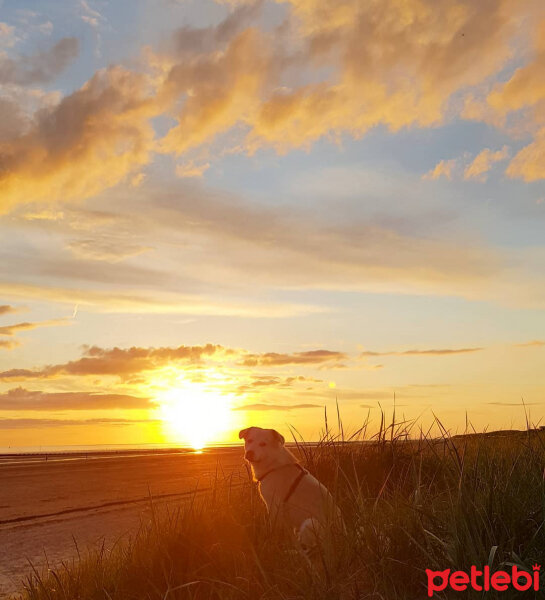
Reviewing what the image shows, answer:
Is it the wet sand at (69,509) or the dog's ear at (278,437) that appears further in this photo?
the dog's ear at (278,437)

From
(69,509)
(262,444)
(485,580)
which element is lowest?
(69,509)

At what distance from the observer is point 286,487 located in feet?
25.1

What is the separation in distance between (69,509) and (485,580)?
36.4 ft

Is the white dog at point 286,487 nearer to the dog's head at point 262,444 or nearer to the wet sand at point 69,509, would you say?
the dog's head at point 262,444

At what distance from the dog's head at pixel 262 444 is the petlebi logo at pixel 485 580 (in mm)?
4643

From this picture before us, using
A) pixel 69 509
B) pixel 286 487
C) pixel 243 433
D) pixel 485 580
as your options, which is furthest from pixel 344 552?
pixel 69 509

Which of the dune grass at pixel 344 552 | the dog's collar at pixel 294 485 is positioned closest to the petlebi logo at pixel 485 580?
the dune grass at pixel 344 552

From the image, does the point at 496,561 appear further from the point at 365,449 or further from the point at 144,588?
the point at 365,449

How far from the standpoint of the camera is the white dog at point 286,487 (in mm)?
5723

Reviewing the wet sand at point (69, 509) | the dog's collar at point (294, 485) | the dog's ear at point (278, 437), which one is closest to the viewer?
the dog's collar at point (294, 485)

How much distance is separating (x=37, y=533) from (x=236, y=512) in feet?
16.5

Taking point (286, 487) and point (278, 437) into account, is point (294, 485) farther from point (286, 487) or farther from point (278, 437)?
point (278, 437)

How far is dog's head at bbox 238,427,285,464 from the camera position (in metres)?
8.62

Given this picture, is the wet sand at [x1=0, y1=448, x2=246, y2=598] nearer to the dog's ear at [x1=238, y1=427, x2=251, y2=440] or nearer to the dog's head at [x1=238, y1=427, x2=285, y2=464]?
the dog's ear at [x1=238, y1=427, x2=251, y2=440]
